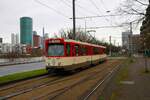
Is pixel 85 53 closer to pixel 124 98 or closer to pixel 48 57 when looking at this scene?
pixel 48 57

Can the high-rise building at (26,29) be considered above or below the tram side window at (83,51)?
above

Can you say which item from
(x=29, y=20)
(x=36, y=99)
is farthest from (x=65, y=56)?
(x=29, y=20)

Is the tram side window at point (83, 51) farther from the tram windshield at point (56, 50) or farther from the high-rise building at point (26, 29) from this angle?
the high-rise building at point (26, 29)

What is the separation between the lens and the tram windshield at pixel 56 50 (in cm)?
2083

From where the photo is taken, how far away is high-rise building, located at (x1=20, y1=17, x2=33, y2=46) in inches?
4675

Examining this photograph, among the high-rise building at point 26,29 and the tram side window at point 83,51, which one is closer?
the tram side window at point 83,51

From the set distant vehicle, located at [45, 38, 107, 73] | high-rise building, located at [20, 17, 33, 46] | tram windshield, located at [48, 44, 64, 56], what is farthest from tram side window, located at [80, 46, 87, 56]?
high-rise building, located at [20, 17, 33, 46]

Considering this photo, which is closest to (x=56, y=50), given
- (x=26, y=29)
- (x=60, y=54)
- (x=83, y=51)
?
(x=60, y=54)

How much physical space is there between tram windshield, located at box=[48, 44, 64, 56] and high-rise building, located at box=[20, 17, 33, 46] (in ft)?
324

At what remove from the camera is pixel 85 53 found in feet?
88.8

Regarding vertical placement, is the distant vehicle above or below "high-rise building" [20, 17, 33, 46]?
below

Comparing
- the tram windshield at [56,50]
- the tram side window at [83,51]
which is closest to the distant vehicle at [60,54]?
the tram windshield at [56,50]

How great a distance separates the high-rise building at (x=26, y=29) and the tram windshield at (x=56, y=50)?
98692mm

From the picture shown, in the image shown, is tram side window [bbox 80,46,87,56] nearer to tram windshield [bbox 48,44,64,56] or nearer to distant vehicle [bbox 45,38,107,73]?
distant vehicle [bbox 45,38,107,73]
